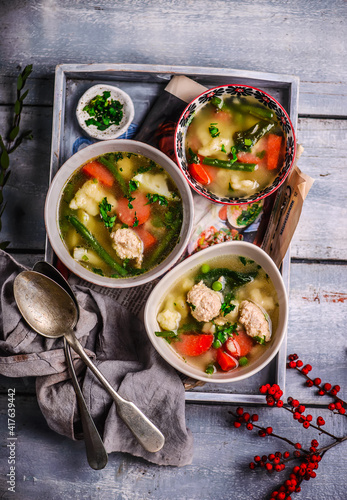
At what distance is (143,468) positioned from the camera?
2049mm

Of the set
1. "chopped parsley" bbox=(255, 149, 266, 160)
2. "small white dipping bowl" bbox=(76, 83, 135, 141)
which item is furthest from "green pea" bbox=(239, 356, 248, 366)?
"small white dipping bowl" bbox=(76, 83, 135, 141)

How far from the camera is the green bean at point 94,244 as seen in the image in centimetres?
186

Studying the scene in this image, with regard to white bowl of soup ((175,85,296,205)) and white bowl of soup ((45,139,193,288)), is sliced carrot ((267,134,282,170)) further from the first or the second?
white bowl of soup ((45,139,193,288))

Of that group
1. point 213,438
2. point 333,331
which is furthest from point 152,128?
point 213,438

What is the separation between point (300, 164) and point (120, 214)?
94 centimetres

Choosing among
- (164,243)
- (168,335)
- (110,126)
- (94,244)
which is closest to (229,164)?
(164,243)

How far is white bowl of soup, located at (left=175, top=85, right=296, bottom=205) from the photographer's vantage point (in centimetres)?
189

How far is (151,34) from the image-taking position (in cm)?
212

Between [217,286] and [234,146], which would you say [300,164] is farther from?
[217,286]

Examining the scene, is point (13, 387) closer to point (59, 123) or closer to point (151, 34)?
point (59, 123)

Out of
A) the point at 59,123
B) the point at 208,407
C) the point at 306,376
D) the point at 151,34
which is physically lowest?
the point at 208,407

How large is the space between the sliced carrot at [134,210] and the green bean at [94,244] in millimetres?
158

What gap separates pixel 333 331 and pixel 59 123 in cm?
166

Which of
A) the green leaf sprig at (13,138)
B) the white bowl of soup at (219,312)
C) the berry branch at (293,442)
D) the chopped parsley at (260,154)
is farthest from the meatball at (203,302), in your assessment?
the green leaf sprig at (13,138)
